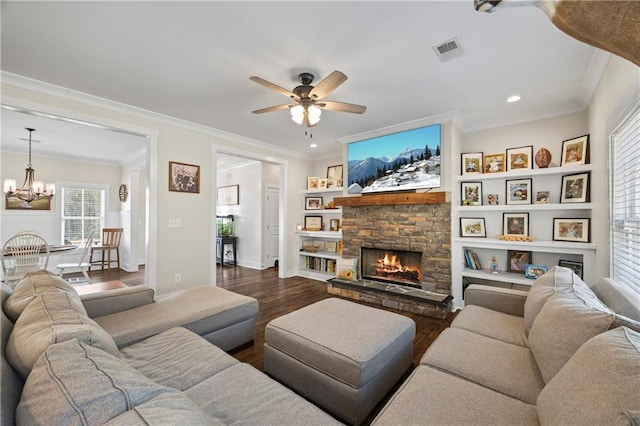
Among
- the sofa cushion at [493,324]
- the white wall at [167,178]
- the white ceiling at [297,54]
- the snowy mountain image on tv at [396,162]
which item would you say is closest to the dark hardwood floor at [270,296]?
the sofa cushion at [493,324]

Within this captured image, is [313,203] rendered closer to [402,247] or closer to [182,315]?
[402,247]

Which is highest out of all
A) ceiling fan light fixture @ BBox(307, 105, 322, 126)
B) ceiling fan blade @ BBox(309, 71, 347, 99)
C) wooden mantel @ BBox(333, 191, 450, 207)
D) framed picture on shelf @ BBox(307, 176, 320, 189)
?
ceiling fan blade @ BBox(309, 71, 347, 99)

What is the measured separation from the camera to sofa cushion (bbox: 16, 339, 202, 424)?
570mm

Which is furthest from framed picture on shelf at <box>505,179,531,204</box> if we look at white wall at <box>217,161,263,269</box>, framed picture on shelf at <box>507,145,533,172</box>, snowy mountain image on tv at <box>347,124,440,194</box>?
white wall at <box>217,161,263,269</box>

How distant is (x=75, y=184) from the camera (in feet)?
19.5

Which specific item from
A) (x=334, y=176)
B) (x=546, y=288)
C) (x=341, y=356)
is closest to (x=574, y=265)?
(x=546, y=288)

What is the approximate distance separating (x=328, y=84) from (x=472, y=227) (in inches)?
113

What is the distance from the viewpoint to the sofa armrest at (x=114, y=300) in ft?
6.36

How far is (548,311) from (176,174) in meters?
4.05

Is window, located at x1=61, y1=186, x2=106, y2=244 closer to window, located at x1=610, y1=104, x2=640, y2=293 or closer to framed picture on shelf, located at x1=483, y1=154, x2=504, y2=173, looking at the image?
framed picture on shelf, located at x1=483, y1=154, x2=504, y2=173

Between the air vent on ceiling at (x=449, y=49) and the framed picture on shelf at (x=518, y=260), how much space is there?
2.62 metres

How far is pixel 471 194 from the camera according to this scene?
3.66 m

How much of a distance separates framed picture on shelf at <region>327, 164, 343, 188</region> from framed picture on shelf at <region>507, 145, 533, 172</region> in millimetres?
2696

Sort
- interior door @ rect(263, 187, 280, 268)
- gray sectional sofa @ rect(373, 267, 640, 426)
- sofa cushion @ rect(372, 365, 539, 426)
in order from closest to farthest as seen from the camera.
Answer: gray sectional sofa @ rect(373, 267, 640, 426)
sofa cushion @ rect(372, 365, 539, 426)
interior door @ rect(263, 187, 280, 268)
